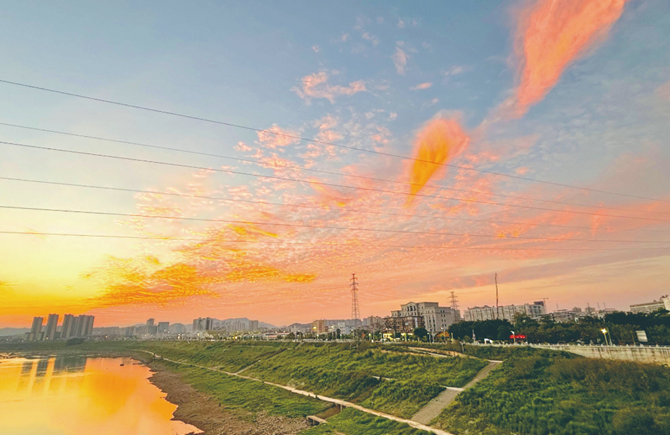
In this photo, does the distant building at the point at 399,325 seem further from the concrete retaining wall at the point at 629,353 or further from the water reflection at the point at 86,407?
the concrete retaining wall at the point at 629,353

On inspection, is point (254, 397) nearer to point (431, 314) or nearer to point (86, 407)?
point (86, 407)

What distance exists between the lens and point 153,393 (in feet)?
208

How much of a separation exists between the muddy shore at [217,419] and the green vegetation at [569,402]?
15.9m

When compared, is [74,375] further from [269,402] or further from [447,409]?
[447,409]

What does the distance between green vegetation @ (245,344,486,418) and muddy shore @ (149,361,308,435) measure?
8.97 m

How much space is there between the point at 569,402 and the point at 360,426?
58.9 feet

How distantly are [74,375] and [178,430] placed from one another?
7824cm

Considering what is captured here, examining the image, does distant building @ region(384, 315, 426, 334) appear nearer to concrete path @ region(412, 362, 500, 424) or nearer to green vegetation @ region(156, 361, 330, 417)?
green vegetation @ region(156, 361, 330, 417)

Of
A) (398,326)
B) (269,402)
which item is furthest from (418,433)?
(398,326)

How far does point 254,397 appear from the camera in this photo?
48344mm

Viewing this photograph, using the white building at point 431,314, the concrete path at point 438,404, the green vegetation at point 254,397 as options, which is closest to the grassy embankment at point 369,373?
the concrete path at point 438,404

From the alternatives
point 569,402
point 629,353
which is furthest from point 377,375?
point 629,353

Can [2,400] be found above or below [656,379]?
below

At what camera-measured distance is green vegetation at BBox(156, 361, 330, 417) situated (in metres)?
40.4
